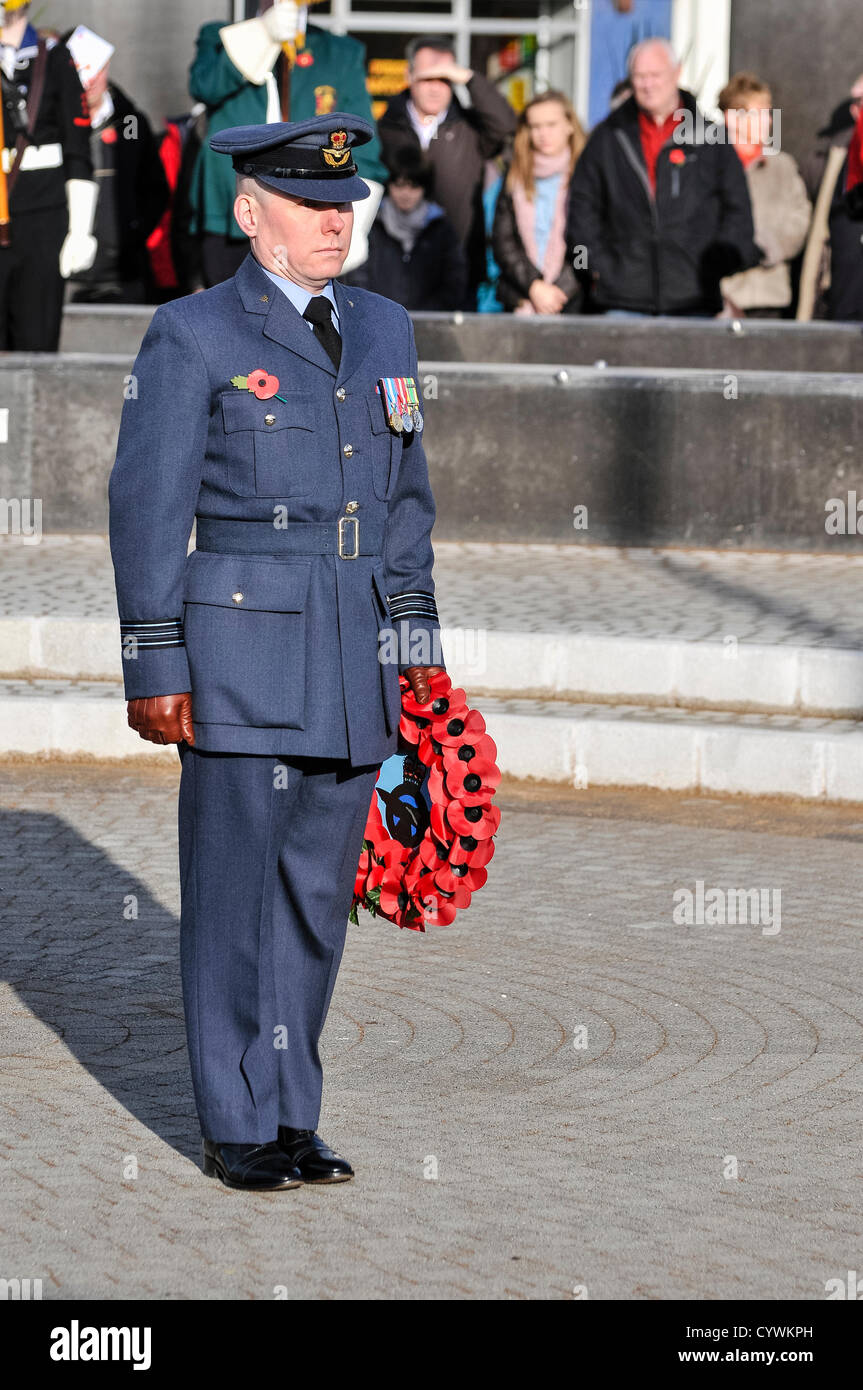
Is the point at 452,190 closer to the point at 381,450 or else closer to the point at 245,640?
the point at 381,450

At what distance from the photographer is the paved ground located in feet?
13.9

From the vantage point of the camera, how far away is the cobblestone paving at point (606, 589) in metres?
9.59

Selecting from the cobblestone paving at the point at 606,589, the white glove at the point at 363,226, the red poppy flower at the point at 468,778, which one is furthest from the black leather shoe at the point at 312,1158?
the white glove at the point at 363,226

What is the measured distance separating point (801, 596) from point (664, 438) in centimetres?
144

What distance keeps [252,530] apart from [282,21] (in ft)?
30.4

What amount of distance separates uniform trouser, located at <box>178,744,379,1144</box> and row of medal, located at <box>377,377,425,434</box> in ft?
2.23

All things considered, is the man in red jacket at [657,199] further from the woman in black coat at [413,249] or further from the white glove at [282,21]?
the white glove at [282,21]

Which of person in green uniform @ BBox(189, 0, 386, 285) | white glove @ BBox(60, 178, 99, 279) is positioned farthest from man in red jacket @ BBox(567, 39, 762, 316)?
white glove @ BBox(60, 178, 99, 279)

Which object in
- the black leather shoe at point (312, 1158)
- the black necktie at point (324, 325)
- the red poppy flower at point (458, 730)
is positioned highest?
the black necktie at point (324, 325)

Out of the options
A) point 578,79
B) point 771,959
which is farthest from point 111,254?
point 771,959

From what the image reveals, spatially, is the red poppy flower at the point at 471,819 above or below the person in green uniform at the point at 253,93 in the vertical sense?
below

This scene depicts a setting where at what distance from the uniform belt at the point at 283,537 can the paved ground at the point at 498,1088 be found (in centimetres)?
126

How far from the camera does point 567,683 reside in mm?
9219
